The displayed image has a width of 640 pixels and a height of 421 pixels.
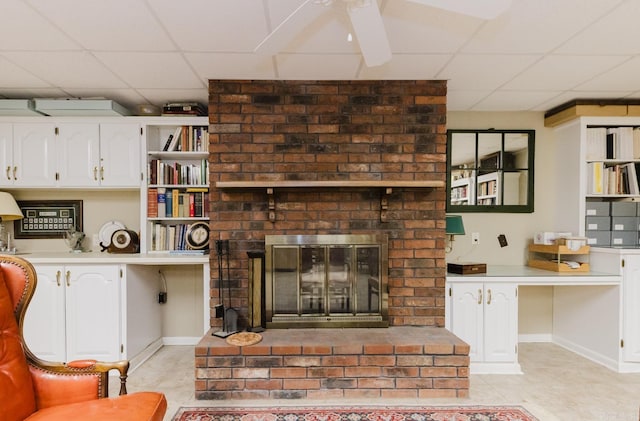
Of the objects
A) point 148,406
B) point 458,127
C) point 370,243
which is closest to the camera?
point 148,406

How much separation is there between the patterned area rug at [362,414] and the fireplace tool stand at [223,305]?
51cm

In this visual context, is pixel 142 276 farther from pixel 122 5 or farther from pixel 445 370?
pixel 445 370

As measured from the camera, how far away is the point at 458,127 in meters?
3.62

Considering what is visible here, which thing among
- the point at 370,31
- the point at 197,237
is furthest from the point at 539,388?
the point at 197,237

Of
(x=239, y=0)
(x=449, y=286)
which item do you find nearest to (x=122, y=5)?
(x=239, y=0)

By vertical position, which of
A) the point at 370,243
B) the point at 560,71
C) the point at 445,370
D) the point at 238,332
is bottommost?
the point at 445,370

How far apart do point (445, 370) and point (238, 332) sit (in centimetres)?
151

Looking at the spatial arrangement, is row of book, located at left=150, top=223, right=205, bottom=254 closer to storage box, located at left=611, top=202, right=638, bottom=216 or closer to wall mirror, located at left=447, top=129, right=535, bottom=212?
wall mirror, located at left=447, top=129, right=535, bottom=212

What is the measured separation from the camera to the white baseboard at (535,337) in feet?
11.9

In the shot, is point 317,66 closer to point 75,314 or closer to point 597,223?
point 75,314

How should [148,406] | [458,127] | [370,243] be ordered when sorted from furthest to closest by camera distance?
[458,127]
[370,243]
[148,406]

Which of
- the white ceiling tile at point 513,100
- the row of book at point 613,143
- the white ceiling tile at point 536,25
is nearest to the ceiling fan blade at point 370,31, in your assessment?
the white ceiling tile at point 536,25

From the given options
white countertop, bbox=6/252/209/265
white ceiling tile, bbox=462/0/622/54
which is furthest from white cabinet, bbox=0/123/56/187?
white ceiling tile, bbox=462/0/622/54

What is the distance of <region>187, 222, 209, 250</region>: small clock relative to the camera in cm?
324
